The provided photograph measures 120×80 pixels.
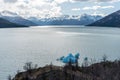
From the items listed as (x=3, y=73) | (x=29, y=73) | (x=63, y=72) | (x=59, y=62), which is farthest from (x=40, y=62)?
(x=63, y=72)

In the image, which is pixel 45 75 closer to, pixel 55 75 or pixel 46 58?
pixel 55 75

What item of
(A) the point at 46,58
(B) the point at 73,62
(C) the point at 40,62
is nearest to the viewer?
(B) the point at 73,62

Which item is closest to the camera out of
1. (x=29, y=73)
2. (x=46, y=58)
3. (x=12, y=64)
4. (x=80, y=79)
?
(x=80, y=79)

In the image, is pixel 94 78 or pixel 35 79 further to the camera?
pixel 35 79

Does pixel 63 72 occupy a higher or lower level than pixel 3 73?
higher

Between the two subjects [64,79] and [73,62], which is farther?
[73,62]

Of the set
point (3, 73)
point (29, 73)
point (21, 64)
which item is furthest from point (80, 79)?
point (21, 64)

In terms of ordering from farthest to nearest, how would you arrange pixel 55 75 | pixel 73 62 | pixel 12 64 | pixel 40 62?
1. pixel 40 62
2. pixel 12 64
3. pixel 73 62
4. pixel 55 75

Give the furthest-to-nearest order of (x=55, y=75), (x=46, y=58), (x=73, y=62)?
(x=46, y=58)
(x=73, y=62)
(x=55, y=75)

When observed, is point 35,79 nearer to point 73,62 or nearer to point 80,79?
point 80,79
